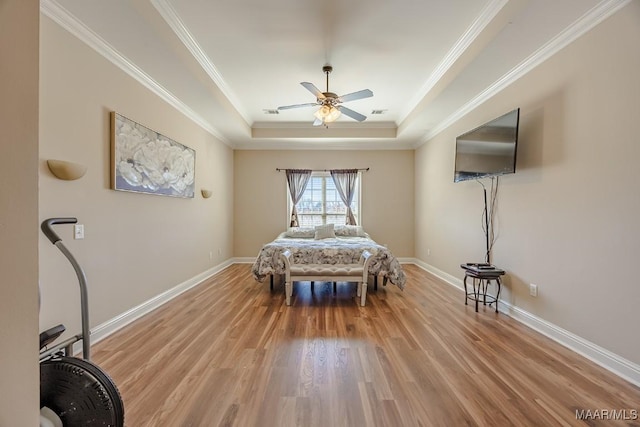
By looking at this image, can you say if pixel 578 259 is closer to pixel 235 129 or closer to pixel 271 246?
pixel 271 246

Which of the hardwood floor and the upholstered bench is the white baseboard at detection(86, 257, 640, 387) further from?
the upholstered bench

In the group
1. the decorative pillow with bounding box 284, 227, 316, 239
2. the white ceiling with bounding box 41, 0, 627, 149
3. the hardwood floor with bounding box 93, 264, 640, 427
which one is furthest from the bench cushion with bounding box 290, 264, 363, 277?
the white ceiling with bounding box 41, 0, 627, 149

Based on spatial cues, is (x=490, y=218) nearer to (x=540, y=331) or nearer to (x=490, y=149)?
(x=490, y=149)

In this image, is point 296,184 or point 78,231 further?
point 296,184

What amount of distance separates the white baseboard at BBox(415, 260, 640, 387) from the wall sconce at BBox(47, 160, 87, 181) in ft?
13.7

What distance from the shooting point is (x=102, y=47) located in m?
2.49

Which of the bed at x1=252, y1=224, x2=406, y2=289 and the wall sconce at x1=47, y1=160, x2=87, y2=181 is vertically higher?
the wall sconce at x1=47, y1=160, x2=87, y2=181

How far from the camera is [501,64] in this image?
9.41 feet

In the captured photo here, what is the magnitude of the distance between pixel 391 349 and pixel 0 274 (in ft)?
7.77

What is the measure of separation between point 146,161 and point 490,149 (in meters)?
3.83

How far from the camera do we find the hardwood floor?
160cm

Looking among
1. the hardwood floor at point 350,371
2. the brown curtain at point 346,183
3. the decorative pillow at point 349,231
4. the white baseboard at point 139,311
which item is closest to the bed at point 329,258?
the hardwood floor at point 350,371

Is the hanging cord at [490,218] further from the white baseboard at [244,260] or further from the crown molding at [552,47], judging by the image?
the white baseboard at [244,260]

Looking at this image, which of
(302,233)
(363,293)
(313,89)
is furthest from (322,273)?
(313,89)
